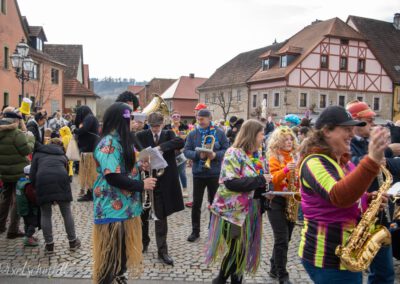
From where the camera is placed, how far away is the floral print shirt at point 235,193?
12.6ft

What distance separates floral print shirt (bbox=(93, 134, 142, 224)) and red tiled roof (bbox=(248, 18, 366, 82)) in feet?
95.4

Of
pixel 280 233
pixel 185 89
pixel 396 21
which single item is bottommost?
pixel 280 233

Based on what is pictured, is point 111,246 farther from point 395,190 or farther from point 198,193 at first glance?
point 198,193

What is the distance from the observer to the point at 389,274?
11.0 ft

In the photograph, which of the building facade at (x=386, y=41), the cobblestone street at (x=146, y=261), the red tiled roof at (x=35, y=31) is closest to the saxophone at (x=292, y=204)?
the cobblestone street at (x=146, y=261)

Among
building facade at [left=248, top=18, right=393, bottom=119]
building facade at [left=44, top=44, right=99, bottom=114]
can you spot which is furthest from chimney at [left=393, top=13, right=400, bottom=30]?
building facade at [left=44, top=44, right=99, bottom=114]

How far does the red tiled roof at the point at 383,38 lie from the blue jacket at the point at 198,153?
3299 centimetres

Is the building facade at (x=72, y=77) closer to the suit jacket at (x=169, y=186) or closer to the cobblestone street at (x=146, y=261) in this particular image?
the cobblestone street at (x=146, y=261)

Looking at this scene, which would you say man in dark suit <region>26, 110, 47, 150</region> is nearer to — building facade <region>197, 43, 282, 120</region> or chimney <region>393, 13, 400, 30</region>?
building facade <region>197, 43, 282, 120</region>

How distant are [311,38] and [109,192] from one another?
32.5 metres

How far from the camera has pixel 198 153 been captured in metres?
6.20

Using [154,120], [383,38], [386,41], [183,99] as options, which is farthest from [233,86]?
[154,120]

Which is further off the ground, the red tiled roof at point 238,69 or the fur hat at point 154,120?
the red tiled roof at point 238,69

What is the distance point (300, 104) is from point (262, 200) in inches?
1146
